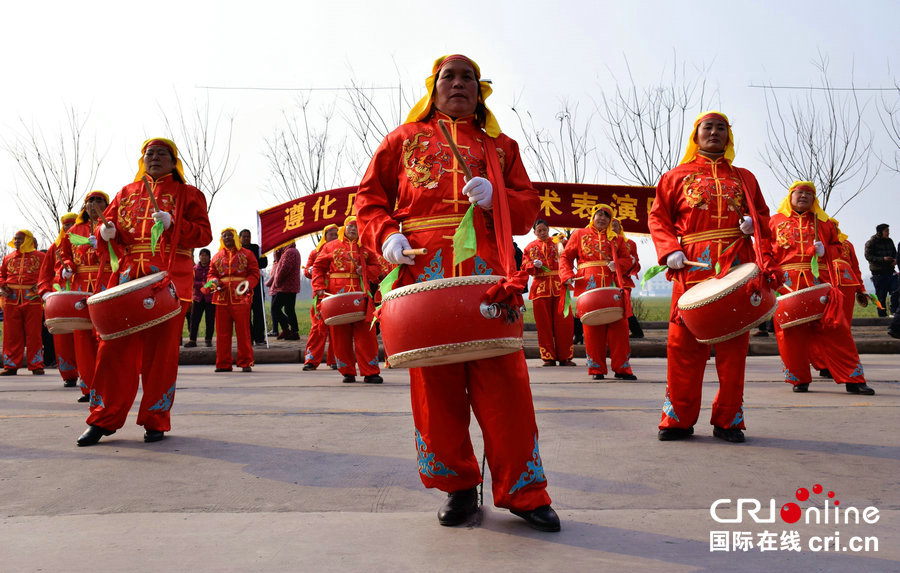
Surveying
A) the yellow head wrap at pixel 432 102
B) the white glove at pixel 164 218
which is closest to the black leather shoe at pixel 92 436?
the white glove at pixel 164 218

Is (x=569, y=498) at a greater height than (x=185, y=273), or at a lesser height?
lesser

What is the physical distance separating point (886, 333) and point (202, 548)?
1345 cm

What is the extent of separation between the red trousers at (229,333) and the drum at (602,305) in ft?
14.9

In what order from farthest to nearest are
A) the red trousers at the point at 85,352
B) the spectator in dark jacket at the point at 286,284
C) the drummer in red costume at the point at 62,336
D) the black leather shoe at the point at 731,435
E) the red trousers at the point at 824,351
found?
the spectator in dark jacket at the point at 286,284, the drummer in red costume at the point at 62,336, the red trousers at the point at 85,352, the red trousers at the point at 824,351, the black leather shoe at the point at 731,435

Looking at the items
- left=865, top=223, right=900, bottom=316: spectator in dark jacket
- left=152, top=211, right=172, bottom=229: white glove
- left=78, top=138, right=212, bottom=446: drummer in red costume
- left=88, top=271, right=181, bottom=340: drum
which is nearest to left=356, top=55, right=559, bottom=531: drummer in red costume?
left=88, top=271, right=181, bottom=340: drum

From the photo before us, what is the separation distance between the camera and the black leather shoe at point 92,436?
428 cm

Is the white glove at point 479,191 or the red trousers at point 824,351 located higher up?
the white glove at point 479,191

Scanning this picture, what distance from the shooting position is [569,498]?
2.99 meters

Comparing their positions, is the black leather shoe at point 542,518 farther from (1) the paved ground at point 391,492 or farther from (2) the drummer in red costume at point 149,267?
(2) the drummer in red costume at point 149,267

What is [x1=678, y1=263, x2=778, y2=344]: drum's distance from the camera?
3.88m

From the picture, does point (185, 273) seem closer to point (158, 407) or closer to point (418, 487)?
point (158, 407)

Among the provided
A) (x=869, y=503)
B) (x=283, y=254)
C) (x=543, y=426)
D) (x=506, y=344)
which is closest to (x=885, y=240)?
(x=283, y=254)

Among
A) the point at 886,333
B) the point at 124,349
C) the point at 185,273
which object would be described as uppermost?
the point at 185,273

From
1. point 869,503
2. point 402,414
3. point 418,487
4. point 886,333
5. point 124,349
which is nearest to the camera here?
point 869,503
